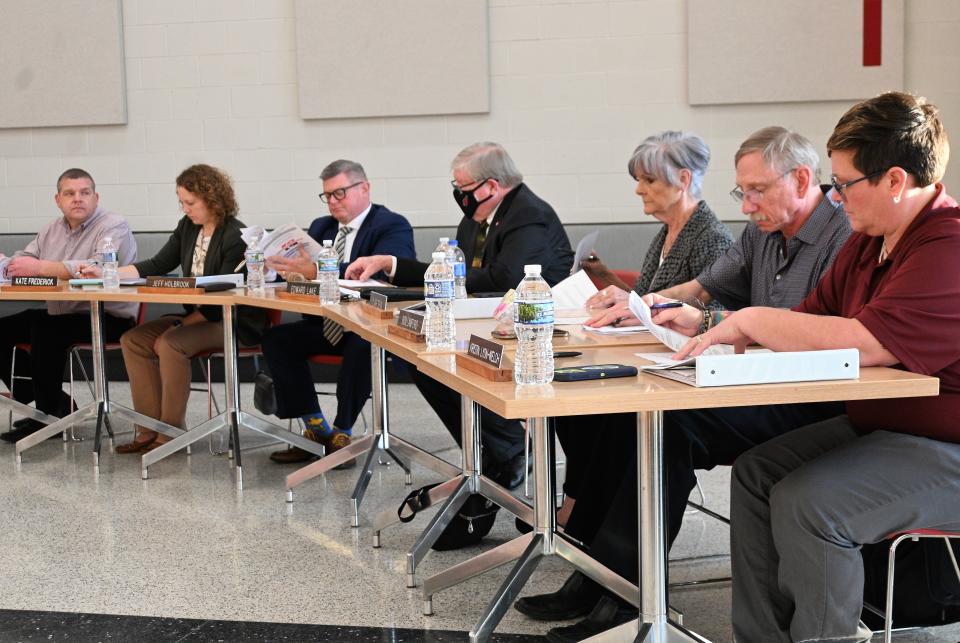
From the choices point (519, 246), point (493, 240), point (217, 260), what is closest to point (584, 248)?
point (519, 246)

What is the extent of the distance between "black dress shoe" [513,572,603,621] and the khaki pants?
87.2 inches

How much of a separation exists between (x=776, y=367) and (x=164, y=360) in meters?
3.07

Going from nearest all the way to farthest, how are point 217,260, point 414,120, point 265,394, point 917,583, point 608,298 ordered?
point 917,583, point 608,298, point 265,394, point 217,260, point 414,120

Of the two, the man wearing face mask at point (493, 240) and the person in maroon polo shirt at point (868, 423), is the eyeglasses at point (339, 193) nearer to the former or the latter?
the man wearing face mask at point (493, 240)

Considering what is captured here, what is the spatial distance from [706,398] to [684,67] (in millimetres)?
4067

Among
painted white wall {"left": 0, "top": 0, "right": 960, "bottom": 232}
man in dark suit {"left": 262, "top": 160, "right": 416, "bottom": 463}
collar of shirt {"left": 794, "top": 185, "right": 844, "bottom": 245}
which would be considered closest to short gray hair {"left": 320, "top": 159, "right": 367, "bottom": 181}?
man in dark suit {"left": 262, "top": 160, "right": 416, "bottom": 463}

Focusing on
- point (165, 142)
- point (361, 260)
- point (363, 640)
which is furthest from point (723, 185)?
point (363, 640)

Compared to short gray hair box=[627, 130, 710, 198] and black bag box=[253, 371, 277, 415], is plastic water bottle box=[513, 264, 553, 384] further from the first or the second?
black bag box=[253, 371, 277, 415]

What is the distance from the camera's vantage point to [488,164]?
11.7 feet

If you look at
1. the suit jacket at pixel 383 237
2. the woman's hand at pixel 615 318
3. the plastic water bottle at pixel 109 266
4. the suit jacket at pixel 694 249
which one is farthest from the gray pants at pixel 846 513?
the plastic water bottle at pixel 109 266

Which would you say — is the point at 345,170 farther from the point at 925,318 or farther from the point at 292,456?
the point at 925,318

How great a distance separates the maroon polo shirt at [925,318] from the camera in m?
1.76

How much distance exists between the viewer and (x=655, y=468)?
1.90 metres

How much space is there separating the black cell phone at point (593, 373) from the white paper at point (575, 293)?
1110 millimetres
